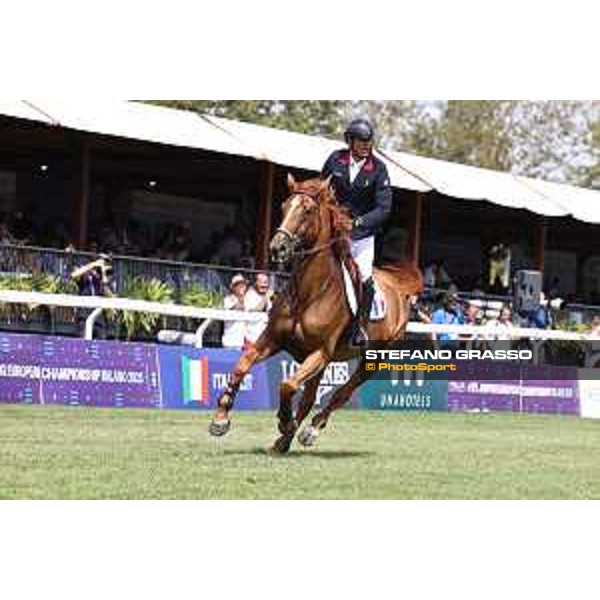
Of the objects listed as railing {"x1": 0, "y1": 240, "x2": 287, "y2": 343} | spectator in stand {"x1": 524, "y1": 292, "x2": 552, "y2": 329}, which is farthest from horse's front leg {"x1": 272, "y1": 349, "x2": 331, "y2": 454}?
spectator in stand {"x1": 524, "y1": 292, "x2": 552, "y2": 329}

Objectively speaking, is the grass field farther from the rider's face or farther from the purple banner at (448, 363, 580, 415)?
the purple banner at (448, 363, 580, 415)

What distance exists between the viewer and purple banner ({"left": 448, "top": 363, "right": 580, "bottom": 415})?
24.1 m

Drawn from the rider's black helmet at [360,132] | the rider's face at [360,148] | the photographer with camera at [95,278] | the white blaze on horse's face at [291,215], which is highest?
the rider's black helmet at [360,132]

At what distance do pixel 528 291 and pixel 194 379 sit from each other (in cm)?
1027

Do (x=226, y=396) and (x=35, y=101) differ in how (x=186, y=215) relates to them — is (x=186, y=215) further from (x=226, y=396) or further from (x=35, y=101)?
(x=226, y=396)

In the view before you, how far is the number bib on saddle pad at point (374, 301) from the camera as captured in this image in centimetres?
1320

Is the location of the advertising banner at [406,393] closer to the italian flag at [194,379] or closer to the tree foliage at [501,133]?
the italian flag at [194,379]

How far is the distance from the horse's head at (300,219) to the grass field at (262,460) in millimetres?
1776

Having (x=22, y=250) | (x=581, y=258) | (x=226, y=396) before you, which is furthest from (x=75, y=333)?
(x=581, y=258)

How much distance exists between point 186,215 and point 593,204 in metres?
9.31

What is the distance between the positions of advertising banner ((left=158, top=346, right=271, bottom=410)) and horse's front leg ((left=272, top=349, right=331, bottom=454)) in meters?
6.85

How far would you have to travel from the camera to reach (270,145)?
2566 centimetres

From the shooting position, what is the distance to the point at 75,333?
2036 centimetres

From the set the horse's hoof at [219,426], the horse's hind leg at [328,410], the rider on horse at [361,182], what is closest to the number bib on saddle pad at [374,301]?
the rider on horse at [361,182]
